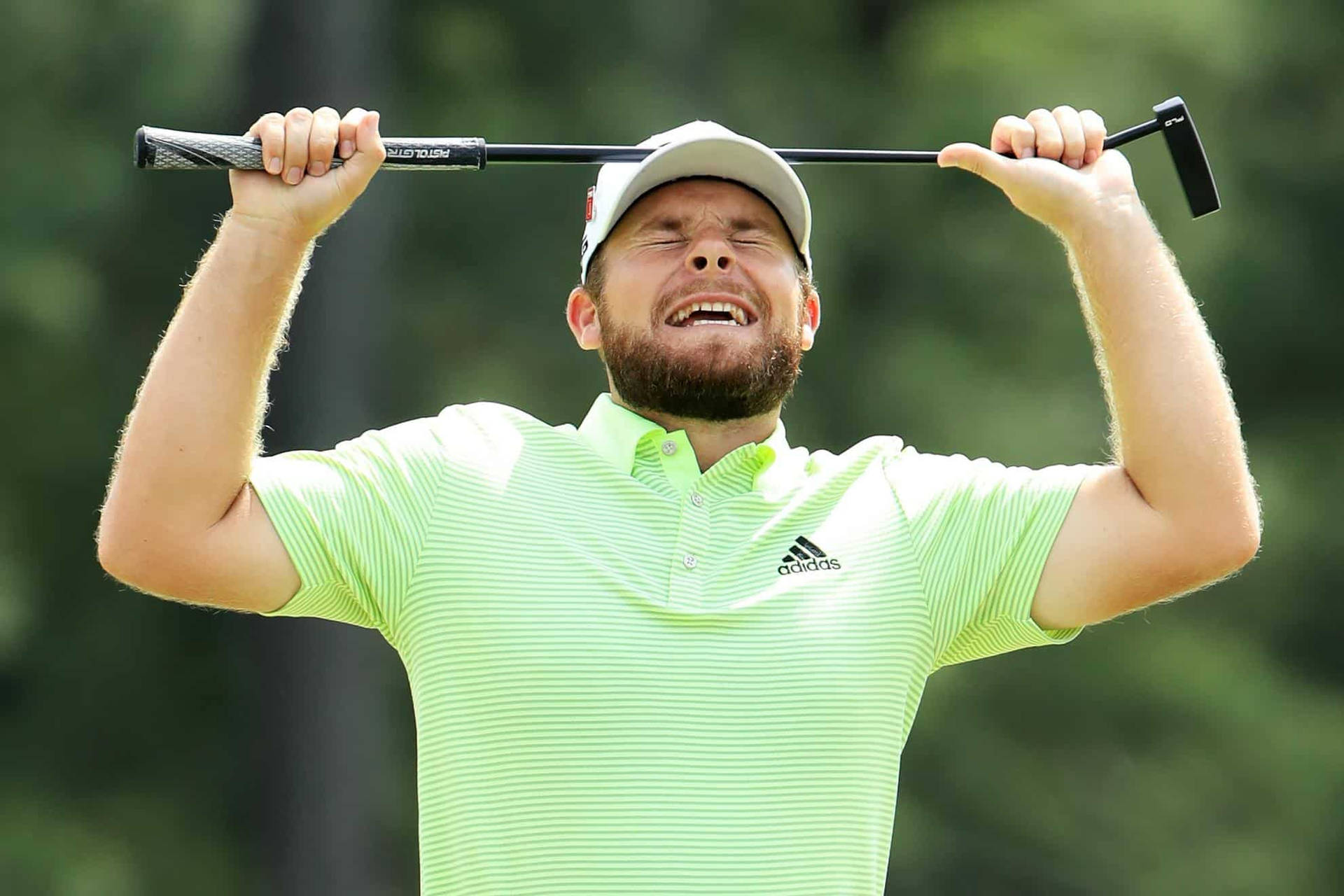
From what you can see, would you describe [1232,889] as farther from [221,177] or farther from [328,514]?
[328,514]

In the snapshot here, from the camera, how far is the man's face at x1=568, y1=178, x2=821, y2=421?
286 cm

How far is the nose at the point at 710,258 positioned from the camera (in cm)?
292

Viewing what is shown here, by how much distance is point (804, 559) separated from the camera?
2689 mm

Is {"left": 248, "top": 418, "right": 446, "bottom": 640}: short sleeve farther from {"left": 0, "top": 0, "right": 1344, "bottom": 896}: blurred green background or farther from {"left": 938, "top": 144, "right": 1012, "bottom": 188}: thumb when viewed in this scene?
{"left": 0, "top": 0, "right": 1344, "bottom": 896}: blurred green background

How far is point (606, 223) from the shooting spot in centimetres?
304

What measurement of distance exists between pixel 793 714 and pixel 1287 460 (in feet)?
24.7

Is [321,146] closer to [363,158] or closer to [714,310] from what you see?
[363,158]

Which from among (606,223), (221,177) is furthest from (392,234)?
(606,223)

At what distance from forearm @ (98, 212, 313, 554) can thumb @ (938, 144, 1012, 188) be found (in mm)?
926

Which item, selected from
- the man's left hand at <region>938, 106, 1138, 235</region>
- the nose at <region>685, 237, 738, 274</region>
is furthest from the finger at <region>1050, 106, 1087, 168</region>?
the nose at <region>685, 237, 738, 274</region>

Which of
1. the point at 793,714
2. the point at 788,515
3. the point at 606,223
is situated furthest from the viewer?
the point at 606,223

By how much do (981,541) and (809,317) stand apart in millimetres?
549

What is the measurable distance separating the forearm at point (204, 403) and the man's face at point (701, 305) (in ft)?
1.78

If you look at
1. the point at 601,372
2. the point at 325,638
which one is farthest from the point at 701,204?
the point at 601,372
